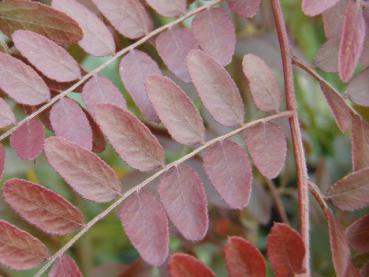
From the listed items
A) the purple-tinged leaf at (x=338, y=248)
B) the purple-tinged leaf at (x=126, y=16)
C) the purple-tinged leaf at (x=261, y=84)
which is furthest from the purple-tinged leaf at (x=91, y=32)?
the purple-tinged leaf at (x=338, y=248)

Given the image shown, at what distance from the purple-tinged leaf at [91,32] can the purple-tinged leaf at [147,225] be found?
0.13 m

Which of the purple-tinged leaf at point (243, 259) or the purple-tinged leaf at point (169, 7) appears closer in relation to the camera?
the purple-tinged leaf at point (243, 259)

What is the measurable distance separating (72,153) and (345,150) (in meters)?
0.70

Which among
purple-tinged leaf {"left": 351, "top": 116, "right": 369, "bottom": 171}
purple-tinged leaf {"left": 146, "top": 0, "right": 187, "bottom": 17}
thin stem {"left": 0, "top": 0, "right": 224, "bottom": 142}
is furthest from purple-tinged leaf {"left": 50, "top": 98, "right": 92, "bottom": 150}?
purple-tinged leaf {"left": 351, "top": 116, "right": 369, "bottom": 171}

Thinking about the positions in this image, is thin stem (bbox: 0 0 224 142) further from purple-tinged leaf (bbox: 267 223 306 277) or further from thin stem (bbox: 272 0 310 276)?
purple-tinged leaf (bbox: 267 223 306 277)

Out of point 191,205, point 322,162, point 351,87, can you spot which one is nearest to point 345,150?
point 322,162

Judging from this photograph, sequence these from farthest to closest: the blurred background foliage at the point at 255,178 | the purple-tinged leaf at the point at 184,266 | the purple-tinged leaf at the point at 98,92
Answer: the blurred background foliage at the point at 255,178, the purple-tinged leaf at the point at 98,92, the purple-tinged leaf at the point at 184,266

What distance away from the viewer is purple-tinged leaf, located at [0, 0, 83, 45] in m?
0.52

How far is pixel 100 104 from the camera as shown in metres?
0.48

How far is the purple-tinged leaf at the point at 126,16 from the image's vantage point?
21.8 inches

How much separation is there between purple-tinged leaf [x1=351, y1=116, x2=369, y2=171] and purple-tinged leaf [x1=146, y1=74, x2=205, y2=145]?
0.13 m

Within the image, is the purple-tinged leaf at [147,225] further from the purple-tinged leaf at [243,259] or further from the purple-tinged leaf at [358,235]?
the purple-tinged leaf at [358,235]

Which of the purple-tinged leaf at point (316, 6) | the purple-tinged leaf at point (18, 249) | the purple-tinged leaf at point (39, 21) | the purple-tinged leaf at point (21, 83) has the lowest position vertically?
the purple-tinged leaf at point (18, 249)

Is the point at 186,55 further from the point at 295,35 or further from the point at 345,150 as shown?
the point at 295,35
